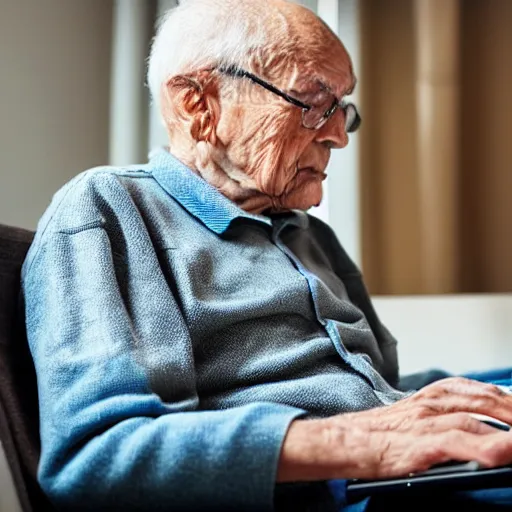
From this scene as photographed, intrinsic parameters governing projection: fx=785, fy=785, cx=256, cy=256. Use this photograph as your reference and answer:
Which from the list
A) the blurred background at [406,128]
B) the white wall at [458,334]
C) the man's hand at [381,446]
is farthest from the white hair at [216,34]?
the white wall at [458,334]

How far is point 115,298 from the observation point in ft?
3.12

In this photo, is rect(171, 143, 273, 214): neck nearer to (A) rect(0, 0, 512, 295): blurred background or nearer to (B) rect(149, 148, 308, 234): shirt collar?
(B) rect(149, 148, 308, 234): shirt collar

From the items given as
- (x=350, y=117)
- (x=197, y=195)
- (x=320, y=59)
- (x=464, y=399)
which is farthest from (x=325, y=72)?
(x=464, y=399)

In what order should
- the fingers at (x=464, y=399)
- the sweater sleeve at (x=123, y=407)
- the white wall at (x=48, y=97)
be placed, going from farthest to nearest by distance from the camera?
1. the white wall at (x=48, y=97)
2. the fingers at (x=464, y=399)
3. the sweater sleeve at (x=123, y=407)

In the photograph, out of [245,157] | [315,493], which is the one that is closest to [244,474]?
[315,493]

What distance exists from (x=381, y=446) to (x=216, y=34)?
72 centimetres

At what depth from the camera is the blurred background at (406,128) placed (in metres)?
1.83

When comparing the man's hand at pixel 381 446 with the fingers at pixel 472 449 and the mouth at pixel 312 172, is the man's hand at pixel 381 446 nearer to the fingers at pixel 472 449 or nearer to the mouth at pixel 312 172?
the fingers at pixel 472 449

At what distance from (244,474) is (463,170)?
4.09 feet

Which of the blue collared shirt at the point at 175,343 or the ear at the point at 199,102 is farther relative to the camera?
the ear at the point at 199,102

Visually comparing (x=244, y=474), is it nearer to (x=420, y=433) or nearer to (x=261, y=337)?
(x=420, y=433)

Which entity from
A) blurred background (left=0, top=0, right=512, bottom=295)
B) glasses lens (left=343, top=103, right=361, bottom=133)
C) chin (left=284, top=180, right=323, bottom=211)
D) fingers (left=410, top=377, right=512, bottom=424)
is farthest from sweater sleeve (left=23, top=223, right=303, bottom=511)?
blurred background (left=0, top=0, right=512, bottom=295)

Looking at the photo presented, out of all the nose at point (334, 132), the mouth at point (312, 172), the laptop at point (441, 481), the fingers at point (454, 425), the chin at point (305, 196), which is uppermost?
the nose at point (334, 132)

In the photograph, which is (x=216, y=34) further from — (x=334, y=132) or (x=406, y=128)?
(x=406, y=128)
